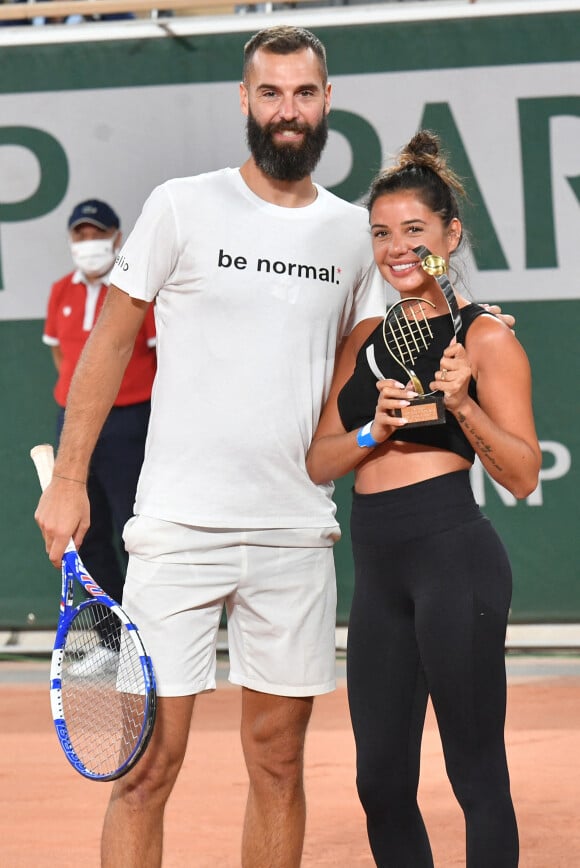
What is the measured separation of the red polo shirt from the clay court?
A: 1408 mm

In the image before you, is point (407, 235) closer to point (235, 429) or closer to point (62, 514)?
point (235, 429)

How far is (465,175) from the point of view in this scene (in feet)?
20.1

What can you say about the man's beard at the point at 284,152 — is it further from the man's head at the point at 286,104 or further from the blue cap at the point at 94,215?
the blue cap at the point at 94,215

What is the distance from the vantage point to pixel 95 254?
5.88m

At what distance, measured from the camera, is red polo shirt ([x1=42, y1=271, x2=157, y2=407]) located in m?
5.85

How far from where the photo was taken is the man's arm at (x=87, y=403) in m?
2.84

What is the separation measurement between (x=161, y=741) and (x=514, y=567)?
362cm

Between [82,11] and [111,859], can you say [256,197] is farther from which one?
[82,11]

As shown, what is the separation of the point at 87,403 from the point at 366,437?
2.10 ft

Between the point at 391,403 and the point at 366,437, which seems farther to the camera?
the point at 366,437

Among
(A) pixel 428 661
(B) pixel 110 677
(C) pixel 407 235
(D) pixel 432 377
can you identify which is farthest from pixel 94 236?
(A) pixel 428 661

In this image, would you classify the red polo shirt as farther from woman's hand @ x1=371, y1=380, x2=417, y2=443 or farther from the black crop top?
woman's hand @ x1=371, y1=380, x2=417, y2=443

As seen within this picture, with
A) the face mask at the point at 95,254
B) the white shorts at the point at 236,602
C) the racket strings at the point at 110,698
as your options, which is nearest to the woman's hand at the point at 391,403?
the white shorts at the point at 236,602

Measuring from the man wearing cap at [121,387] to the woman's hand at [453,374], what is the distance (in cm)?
343
